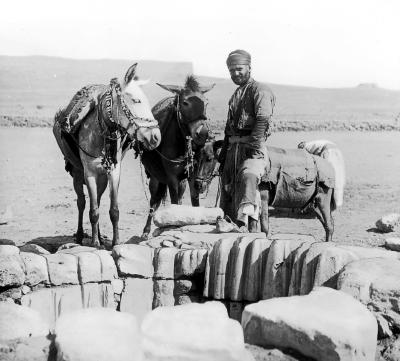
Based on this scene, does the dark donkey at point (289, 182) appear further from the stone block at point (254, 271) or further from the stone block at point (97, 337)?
the stone block at point (97, 337)

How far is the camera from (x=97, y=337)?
9.96ft

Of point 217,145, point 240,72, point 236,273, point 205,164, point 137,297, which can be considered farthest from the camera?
point 205,164

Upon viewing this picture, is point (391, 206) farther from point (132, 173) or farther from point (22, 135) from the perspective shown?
point (22, 135)

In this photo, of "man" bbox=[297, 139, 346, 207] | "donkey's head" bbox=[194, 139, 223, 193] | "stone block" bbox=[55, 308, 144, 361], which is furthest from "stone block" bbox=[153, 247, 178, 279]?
"man" bbox=[297, 139, 346, 207]

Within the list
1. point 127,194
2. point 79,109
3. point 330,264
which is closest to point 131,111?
Answer: point 79,109

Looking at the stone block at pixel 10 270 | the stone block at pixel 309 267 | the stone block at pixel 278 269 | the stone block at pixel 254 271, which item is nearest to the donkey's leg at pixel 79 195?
the stone block at pixel 10 270

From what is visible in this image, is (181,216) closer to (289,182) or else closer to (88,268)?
(88,268)

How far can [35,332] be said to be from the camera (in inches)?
139

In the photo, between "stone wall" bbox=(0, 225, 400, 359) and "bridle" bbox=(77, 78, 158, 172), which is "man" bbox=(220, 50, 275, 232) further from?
"stone wall" bbox=(0, 225, 400, 359)

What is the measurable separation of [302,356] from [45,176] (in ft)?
45.4

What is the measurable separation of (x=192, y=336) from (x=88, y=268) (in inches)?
67.5

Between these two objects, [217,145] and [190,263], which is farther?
[217,145]

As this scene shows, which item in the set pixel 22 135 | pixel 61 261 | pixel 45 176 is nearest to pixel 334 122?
pixel 22 135

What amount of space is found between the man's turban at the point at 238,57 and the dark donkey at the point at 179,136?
1429 mm
